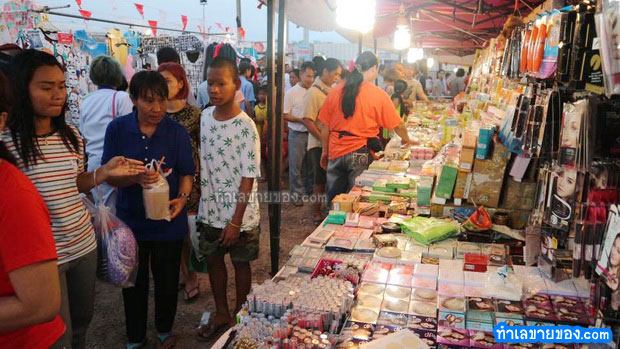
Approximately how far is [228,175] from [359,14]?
6.79ft

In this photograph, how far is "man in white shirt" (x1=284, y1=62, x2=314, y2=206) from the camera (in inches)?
235

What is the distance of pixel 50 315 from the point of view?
47.5 inches

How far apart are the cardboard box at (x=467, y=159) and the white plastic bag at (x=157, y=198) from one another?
186 centimetres

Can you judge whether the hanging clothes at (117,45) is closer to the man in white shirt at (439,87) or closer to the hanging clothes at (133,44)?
the hanging clothes at (133,44)

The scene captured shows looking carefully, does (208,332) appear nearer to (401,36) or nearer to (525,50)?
(525,50)

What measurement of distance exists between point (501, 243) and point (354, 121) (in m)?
2.04

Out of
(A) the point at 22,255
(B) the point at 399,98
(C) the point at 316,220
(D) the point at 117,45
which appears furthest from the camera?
(B) the point at 399,98

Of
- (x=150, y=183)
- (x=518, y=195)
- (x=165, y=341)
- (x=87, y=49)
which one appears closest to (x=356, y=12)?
(x=518, y=195)

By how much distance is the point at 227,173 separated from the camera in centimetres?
284

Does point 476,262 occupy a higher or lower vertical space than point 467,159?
lower

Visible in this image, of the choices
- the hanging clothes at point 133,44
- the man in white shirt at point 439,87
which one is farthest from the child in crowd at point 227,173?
the man in white shirt at point 439,87

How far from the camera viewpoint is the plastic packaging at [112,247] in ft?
7.98

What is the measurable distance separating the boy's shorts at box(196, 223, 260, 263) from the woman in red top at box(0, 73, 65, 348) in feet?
5.59

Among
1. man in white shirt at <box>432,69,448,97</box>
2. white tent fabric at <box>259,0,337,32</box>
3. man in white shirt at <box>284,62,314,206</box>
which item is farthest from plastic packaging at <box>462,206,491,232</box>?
man in white shirt at <box>432,69,448,97</box>
